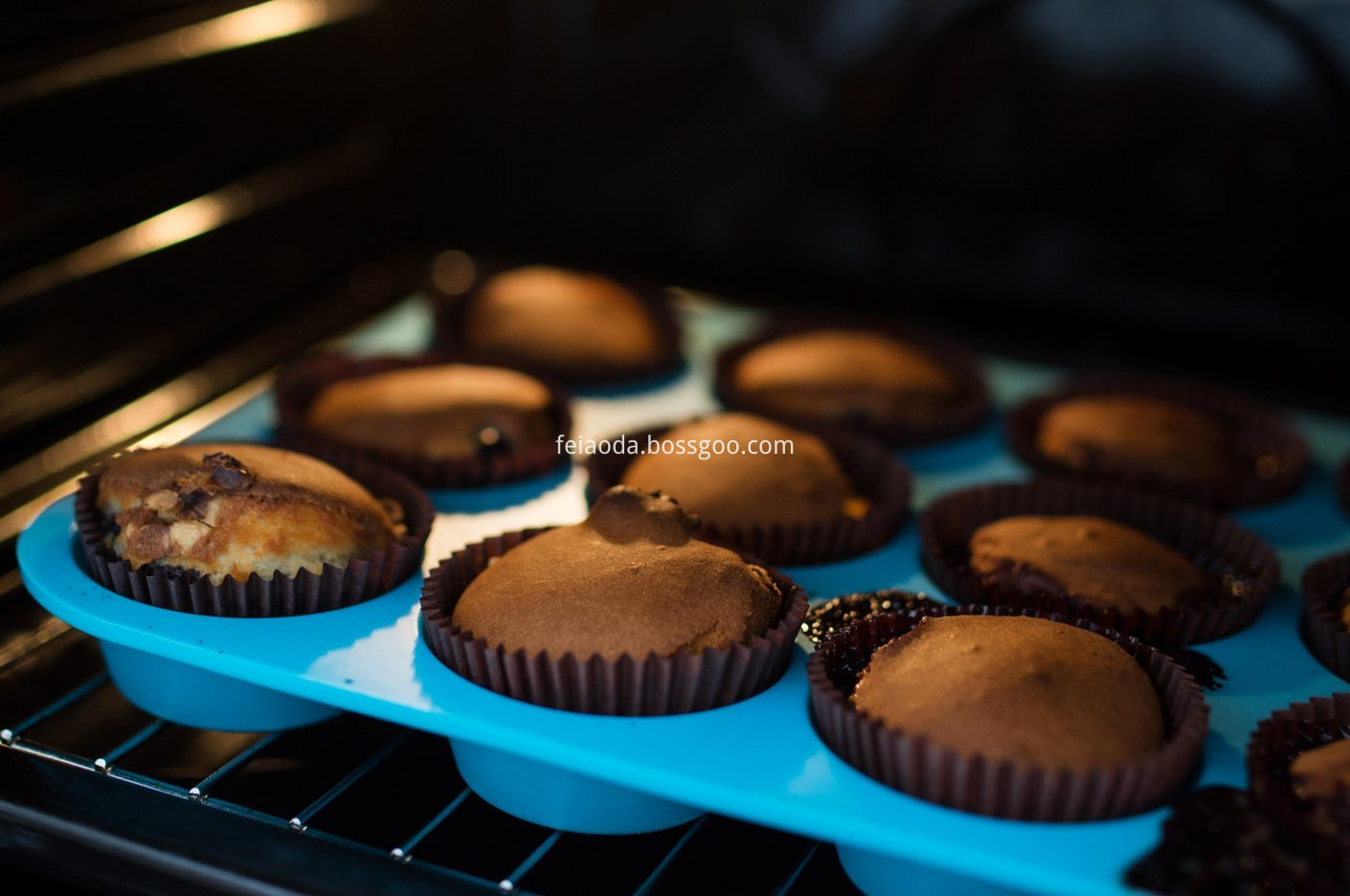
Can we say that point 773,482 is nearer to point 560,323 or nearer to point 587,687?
point 587,687

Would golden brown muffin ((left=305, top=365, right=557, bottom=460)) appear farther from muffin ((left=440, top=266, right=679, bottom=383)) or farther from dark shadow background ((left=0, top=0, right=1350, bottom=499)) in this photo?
dark shadow background ((left=0, top=0, right=1350, bottom=499))

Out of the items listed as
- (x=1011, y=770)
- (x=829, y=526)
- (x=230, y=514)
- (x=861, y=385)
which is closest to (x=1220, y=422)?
(x=861, y=385)

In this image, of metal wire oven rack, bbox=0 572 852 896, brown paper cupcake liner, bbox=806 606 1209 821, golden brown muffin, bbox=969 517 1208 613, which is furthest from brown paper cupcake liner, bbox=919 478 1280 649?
metal wire oven rack, bbox=0 572 852 896

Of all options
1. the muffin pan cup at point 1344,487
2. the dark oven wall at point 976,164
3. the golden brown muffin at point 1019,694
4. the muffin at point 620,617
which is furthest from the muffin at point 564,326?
the muffin pan cup at point 1344,487

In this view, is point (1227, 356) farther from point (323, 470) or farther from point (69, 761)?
point (69, 761)

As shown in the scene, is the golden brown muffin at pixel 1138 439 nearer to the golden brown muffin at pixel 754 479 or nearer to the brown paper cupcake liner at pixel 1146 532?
the brown paper cupcake liner at pixel 1146 532
